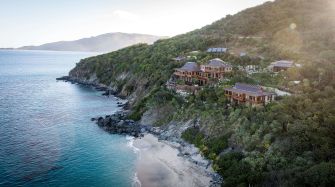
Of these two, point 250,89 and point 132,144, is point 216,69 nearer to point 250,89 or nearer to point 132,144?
point 250,89

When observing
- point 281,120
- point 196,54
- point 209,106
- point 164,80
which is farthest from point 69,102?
point 281,120

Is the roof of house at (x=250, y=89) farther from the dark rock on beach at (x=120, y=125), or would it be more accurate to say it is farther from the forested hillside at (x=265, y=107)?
the dark rock on beach at (x=120, y=125)

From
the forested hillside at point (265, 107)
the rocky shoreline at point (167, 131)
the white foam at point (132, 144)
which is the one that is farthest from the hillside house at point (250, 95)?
the white foam at point (132, 144)

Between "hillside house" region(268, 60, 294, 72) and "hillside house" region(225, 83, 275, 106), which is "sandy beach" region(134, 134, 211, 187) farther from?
"hillside house" region(268, 60, 294, 72)

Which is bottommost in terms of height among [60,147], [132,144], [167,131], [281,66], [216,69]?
[132,144]

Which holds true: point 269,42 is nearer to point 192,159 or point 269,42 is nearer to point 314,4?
point 314,4

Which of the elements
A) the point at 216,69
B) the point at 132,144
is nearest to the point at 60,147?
the point at 132,144

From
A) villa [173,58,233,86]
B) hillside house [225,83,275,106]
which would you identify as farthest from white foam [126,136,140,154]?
villa [173,58,233,86]
